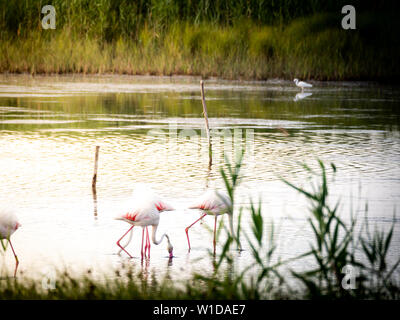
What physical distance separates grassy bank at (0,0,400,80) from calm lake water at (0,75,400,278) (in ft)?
2.01

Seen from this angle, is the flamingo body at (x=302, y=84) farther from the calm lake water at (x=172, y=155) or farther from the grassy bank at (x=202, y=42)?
the grassy bank at (x=202, y=42)

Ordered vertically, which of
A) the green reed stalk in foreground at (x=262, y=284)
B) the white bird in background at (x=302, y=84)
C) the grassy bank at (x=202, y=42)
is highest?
the grassy bank at (x=202, y=42)

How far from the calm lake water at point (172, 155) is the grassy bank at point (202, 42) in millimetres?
613

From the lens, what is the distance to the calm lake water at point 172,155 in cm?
748

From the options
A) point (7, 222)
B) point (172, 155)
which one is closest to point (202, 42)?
point (172, 155)

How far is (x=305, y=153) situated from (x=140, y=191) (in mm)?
6027

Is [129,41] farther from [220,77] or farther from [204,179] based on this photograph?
[204,179]

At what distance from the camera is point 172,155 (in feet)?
41.5

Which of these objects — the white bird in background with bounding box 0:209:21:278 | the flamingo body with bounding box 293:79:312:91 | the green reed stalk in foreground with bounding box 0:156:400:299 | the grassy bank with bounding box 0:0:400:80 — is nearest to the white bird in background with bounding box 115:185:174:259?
the green reed stalk in foreground with bounding box 0:156:400:299

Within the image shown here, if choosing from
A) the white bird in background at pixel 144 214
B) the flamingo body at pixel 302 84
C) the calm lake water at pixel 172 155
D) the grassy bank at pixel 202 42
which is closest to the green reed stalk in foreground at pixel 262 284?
the calm lake water at pixel 172 155

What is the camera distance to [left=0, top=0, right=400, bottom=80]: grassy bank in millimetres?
24406

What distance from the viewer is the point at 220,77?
81.7ft

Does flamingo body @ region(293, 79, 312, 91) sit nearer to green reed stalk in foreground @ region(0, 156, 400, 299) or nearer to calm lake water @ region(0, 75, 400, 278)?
calm lake water @ region(0, 75, 400, 278)

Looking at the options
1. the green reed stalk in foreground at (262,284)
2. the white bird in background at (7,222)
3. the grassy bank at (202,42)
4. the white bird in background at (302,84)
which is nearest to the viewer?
the green reed stalk in foreground at (262,284)
